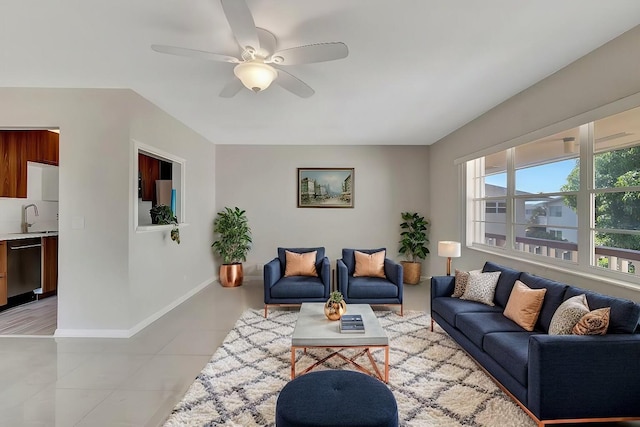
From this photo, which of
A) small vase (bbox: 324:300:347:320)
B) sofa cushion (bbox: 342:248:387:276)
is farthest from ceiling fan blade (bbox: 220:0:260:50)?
sofa cushion (bbox: 342:248:387:276)

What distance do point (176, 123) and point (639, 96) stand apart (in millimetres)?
4978

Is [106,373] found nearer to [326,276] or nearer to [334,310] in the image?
[334,310]

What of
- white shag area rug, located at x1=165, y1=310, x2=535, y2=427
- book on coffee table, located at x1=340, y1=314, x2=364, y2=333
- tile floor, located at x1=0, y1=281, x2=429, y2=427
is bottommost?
tile floor, located at x1=0, y1=281, x2=429, y2=427

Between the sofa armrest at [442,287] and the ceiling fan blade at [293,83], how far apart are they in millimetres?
2458

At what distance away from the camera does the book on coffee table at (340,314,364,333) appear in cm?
242

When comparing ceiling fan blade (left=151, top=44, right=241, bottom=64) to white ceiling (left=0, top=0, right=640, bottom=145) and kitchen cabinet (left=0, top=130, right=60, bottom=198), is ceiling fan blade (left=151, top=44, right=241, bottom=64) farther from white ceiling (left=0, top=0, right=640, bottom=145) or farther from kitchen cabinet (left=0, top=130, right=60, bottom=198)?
kitchen cabinet (left=0, top=130, right=60, bottom=198)

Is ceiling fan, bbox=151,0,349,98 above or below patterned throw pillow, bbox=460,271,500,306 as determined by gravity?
above

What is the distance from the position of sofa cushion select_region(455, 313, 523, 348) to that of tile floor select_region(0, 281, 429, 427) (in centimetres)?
240

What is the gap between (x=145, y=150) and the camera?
3615mm

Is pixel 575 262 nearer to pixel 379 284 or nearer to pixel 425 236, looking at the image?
pixel 379 284

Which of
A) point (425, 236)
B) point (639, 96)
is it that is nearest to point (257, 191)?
point (425, 236)

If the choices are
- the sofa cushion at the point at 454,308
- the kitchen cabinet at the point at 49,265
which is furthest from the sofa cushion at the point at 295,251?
the kitchen cabinet at the point at 49,265

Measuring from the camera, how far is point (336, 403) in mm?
1508

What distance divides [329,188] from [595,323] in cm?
458
